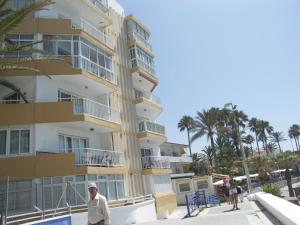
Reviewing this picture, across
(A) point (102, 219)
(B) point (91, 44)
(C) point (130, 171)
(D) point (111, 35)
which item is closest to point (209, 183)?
(C) point (130, 171)

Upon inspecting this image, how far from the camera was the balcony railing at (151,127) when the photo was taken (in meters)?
30.9

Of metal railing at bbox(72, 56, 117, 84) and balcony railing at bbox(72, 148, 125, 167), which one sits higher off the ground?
metal railing at bbox(72, 56, 117, 84)

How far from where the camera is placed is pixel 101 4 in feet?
96.2

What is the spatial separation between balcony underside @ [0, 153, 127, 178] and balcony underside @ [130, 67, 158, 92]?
Answer: 46.7 ft

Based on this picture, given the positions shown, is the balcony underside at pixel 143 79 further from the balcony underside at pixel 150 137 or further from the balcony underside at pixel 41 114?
the balcony underside at pixel 41 114

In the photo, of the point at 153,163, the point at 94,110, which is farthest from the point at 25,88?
the point at 153,163

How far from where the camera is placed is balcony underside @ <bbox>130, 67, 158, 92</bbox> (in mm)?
32044

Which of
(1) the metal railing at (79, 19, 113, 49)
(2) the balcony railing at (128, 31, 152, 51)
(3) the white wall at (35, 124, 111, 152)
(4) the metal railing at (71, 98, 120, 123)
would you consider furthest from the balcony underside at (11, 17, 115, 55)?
(2) the balcony railing at (128, 31, 152, 51)

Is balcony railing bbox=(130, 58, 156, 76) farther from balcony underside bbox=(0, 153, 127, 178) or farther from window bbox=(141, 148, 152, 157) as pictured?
balcony underside bbox=(0, 153, 127, 178)

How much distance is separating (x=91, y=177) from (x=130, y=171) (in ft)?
22.1

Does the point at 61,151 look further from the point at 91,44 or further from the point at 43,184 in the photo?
the point at 91,44

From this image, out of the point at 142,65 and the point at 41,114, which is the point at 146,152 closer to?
the point at 142,65

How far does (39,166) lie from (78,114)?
4205mm

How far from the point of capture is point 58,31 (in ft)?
75.8
